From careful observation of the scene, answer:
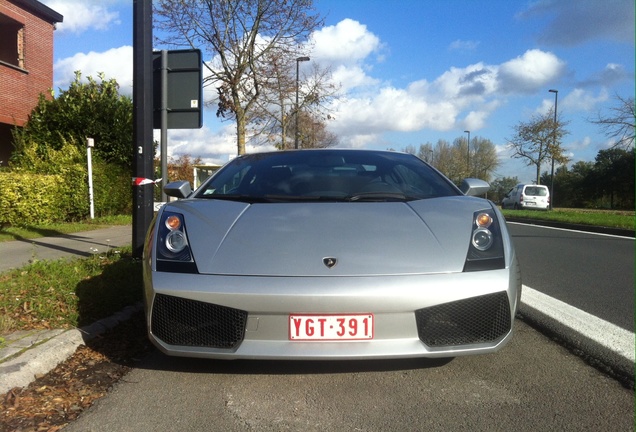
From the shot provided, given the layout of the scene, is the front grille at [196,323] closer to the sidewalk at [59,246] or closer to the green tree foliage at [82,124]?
the sidewalk at [59,246]

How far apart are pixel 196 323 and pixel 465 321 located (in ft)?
4.31

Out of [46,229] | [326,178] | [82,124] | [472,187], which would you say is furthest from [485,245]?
[82,124]

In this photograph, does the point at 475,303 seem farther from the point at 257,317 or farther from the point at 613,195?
the point at 613,195

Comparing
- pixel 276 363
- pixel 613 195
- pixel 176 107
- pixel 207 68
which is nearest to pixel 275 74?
pixel 207 68

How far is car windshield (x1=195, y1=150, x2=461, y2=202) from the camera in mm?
3449

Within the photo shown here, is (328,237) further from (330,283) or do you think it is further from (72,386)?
(72,386)

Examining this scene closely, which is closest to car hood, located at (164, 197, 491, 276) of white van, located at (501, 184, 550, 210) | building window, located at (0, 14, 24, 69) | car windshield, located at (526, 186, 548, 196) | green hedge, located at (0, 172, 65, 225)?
green hedge, located at (0, 172, 65, 225)

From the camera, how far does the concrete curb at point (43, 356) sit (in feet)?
8.91

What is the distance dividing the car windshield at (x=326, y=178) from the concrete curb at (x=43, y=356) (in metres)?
1.14

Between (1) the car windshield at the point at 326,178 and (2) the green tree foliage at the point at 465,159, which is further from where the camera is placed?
(2) the green tree foliage at the point at 465,159

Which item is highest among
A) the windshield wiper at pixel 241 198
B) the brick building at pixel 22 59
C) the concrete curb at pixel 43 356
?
the brick building at pixel 22 59

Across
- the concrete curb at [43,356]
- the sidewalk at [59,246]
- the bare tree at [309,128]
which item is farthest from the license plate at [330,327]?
the bare tree at [309,128]

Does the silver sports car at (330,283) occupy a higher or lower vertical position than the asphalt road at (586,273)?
higher

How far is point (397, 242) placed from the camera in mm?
2756
